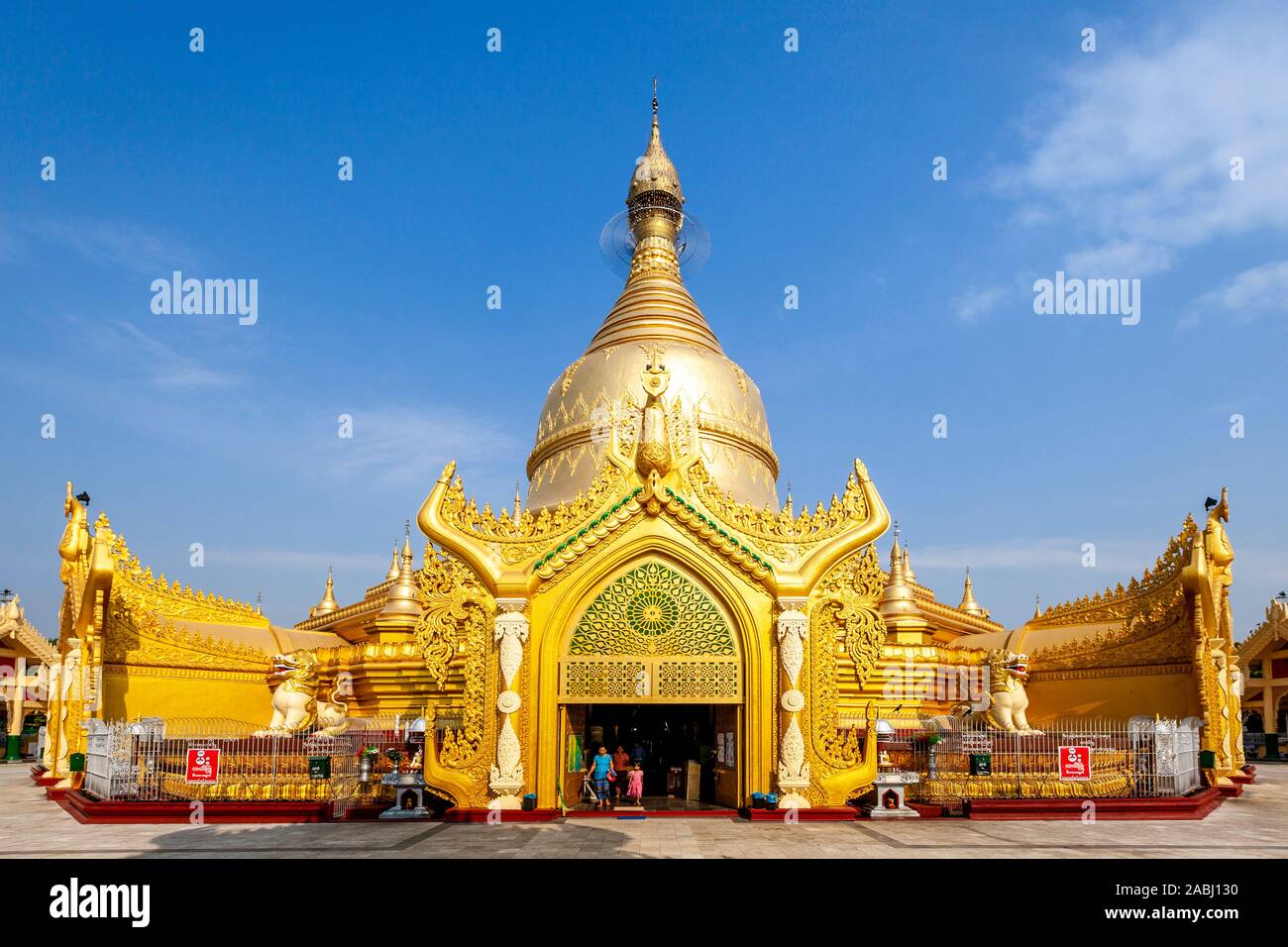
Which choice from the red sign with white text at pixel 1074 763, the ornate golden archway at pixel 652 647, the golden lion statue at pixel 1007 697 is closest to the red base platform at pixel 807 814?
the ornate golden archway at pixel 652 647

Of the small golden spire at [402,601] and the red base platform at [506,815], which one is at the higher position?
the small golden spire at [402,601]

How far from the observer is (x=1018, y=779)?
15.6 metres

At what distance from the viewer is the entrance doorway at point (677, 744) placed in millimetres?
15992

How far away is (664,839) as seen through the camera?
12.7 meters

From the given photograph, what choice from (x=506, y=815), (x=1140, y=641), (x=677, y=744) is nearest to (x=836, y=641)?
(x=506, y=815)

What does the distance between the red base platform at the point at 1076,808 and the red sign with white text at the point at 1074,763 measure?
0.41 meters

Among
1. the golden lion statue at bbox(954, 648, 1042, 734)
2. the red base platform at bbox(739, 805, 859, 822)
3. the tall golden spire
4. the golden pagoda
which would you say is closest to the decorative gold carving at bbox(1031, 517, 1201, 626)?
the golden pagoda

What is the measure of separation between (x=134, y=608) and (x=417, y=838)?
12.4m

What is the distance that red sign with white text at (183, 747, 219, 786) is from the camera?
1505 cm

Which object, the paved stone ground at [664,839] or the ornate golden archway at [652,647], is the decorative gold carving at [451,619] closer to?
the ornate golden archway at [652,647]

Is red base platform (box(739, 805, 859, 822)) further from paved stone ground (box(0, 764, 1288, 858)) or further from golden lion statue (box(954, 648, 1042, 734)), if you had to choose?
golden lion statue (box(954, 648, 1042, 734))

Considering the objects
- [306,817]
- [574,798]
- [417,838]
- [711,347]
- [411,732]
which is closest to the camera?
[417,838]

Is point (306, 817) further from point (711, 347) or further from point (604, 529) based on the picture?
point (711, 347)
